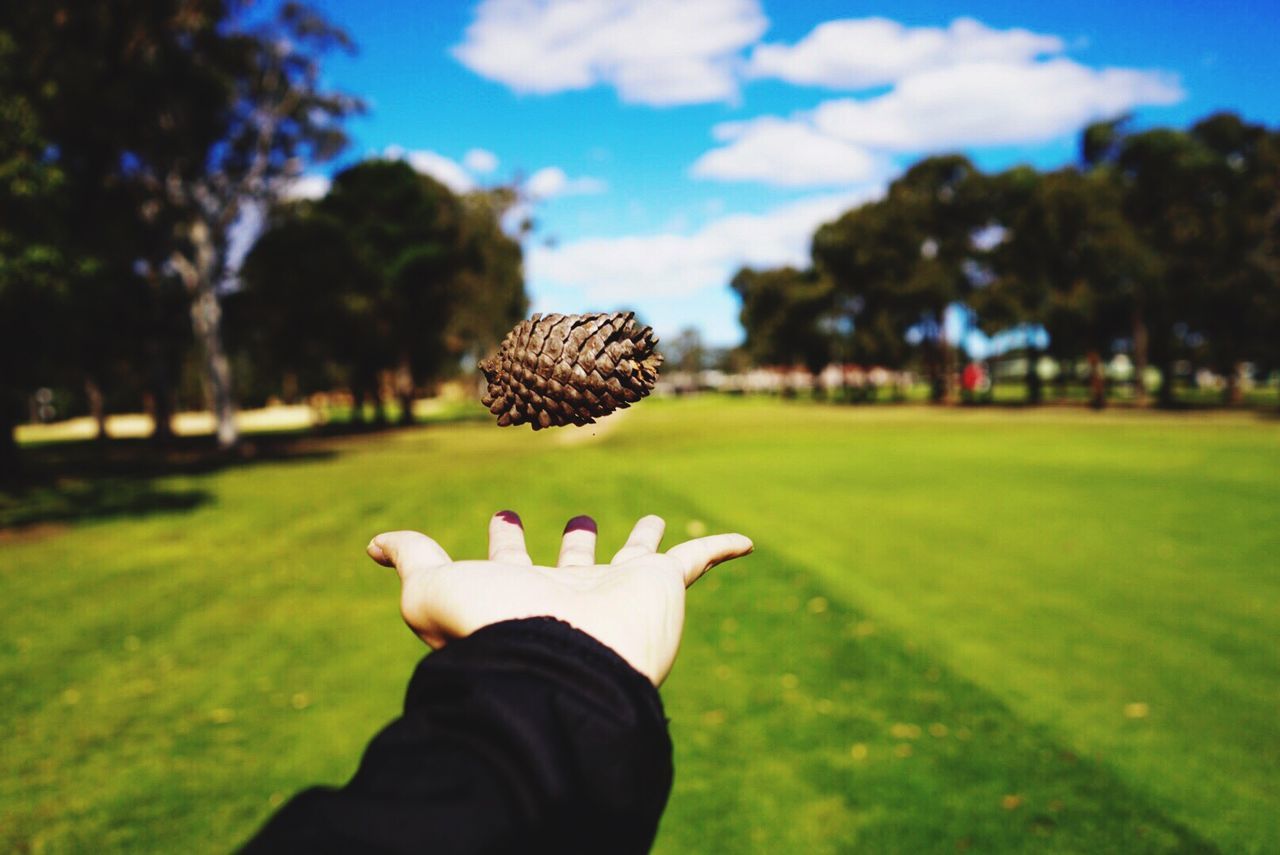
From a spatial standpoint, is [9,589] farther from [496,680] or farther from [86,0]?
[86,0]

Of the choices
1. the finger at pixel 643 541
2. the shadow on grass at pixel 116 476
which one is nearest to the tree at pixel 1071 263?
the shadow on grass at pixel 116 476

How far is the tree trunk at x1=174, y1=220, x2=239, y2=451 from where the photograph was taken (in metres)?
34.9

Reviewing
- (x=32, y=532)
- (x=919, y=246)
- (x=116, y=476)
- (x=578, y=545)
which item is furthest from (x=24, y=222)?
(x=919, y=246)

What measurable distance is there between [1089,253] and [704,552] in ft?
221

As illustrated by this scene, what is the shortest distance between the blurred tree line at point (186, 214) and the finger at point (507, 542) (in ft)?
70.6

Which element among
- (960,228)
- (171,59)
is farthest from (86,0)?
(960,228)

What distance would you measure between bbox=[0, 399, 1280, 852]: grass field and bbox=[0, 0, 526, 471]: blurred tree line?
906 cm

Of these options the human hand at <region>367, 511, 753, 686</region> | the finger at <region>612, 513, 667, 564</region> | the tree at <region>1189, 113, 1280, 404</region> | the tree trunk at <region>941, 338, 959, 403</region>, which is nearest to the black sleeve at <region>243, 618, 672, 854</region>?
the human hand at <region>367, 511, 753, 686</region>

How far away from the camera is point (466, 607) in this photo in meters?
2.13

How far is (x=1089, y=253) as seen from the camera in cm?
5791

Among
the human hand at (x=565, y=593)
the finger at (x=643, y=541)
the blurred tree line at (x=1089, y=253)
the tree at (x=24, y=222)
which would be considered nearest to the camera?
the human hand at (x=565, y=593)

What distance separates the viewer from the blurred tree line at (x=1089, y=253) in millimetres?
51906

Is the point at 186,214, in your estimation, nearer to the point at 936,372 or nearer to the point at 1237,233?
the point at 1237,233

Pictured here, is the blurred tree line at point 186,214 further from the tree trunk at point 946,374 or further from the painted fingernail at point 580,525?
the tree trunk at point 946,374
